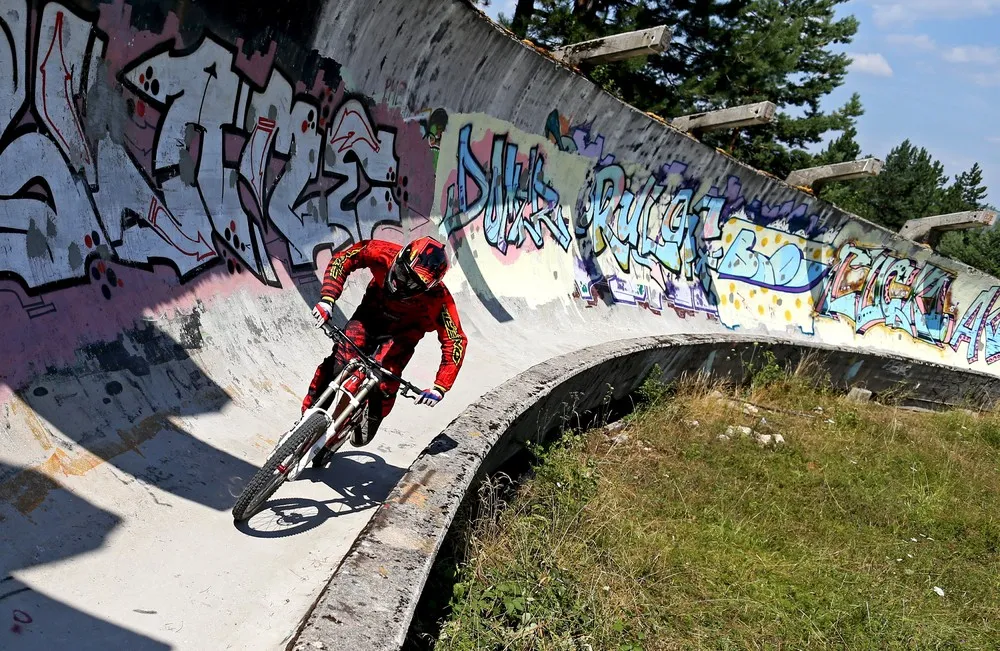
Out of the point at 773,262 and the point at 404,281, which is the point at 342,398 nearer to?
the point at 404,281

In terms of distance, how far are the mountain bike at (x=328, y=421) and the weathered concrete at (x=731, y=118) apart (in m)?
10.5

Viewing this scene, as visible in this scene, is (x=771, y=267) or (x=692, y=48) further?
(x=692, y=48)

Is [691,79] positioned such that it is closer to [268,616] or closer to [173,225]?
[173,225]

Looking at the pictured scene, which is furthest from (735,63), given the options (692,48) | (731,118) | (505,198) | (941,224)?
(505,198)

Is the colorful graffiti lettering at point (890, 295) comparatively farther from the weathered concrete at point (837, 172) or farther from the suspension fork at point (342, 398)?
the suspension fork at point (342, 398)

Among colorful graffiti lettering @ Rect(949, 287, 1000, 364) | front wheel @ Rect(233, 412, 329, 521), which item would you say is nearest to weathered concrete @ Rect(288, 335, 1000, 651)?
front wheel @ Rect(233, 412, 329, 521)

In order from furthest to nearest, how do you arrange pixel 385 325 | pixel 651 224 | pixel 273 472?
1. pixel 651 224
2. pixel 385 325
3. pixel 273 472

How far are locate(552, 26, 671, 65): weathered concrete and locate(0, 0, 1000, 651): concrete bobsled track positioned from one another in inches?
18.2

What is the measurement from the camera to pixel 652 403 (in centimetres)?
821

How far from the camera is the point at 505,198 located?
33.6ft

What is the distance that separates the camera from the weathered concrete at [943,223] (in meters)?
19.7

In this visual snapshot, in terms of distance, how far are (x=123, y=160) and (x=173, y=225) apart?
513mm

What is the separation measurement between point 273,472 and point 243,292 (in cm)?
226

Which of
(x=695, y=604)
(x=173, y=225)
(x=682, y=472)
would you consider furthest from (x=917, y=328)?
(x=173, y=225)
